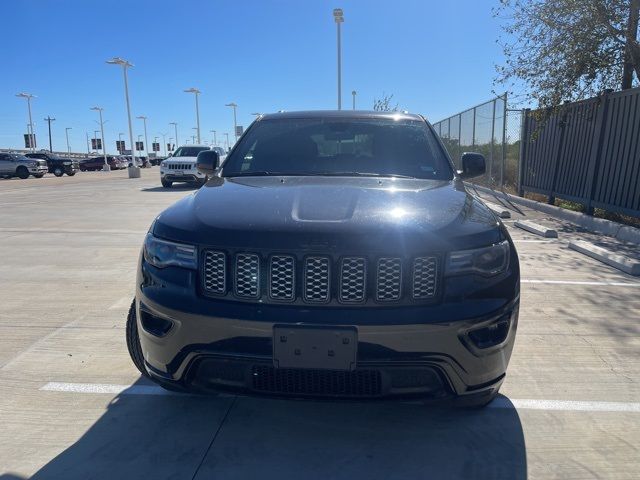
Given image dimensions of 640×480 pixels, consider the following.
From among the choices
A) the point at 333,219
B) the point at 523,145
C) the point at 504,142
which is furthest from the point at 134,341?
the point at 504,142

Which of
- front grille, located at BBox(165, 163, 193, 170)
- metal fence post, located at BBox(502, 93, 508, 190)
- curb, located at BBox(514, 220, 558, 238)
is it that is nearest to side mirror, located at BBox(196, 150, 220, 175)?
curb, located at BBox(514, 220, 558, 238)

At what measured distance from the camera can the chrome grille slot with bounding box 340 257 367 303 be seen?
220 centimetres

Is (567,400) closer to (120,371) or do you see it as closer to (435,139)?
(435,139)

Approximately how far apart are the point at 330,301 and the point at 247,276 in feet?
1.26

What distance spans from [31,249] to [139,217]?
3485 millimetres

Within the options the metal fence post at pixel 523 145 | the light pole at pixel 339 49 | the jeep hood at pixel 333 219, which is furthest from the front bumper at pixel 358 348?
the light pole at pixel 339 49

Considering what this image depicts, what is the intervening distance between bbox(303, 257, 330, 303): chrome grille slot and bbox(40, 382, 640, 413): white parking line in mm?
1409

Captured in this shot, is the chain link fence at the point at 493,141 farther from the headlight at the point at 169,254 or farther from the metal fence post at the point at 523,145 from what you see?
the headlight at the point at 169,254

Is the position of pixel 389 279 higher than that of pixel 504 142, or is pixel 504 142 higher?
pixel 504 142

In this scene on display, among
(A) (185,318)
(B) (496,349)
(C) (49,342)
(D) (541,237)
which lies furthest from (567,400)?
(D) (541,237)

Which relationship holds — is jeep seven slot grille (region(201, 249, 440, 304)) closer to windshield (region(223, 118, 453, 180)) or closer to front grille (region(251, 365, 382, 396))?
front grille (region(251, 365, 382, 396))

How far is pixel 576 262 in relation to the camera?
6.45 meters

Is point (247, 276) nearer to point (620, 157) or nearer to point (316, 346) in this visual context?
point (316, 346)

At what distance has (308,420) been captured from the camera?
279 centimetres
